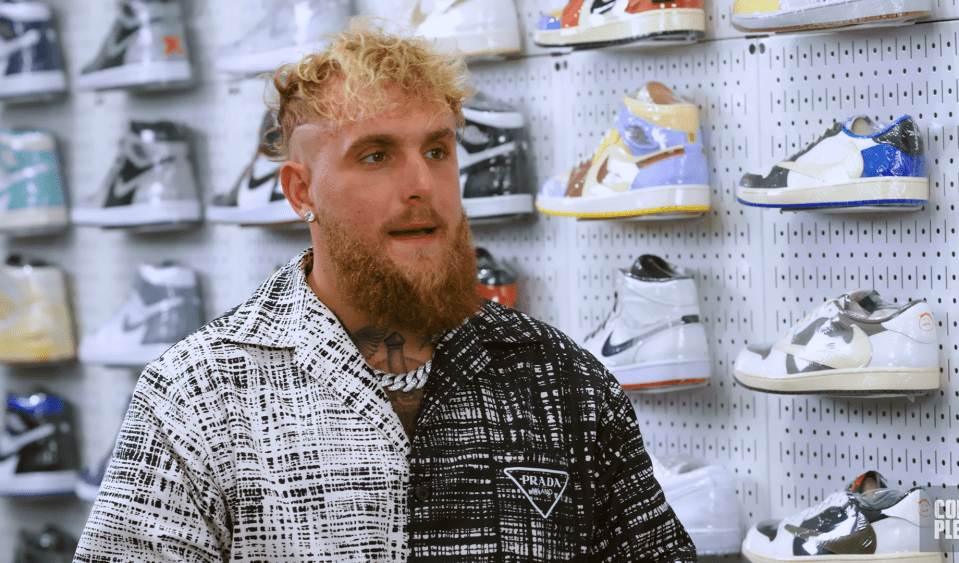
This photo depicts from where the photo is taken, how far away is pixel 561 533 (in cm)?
148

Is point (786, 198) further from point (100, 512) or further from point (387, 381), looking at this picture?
point (100, 512)

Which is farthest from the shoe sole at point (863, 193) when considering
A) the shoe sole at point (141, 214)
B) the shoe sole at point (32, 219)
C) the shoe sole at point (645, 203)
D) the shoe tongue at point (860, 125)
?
the shoe sole at point (32, 219)

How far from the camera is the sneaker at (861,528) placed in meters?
2.06

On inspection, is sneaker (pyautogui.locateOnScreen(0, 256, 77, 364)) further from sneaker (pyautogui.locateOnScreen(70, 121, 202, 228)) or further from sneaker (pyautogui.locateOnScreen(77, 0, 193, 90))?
sneaker (pyautogui.locateOnScreen(77, 0, 193, 90))

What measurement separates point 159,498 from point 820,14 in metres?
1.59

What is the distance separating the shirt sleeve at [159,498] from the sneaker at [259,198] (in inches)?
63.0

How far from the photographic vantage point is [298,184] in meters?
1.58

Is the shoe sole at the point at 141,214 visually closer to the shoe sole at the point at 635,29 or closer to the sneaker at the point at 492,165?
the sneaker at the point at 492,165

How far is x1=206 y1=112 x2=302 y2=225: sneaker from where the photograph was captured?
297 cm

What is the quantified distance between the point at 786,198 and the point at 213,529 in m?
1.38

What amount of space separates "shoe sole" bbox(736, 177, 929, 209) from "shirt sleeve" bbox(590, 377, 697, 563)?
0.83 m

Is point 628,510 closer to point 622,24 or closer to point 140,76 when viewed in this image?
point 622,24

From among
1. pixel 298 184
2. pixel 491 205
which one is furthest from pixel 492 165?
pixel 298 184

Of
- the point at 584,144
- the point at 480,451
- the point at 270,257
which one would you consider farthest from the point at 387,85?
the point at 270,257
